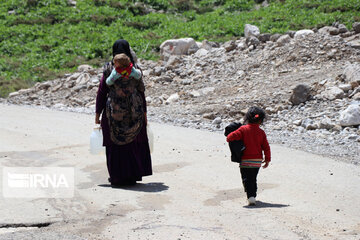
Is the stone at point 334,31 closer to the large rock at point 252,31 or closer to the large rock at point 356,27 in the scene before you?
the large rock at point 356,27

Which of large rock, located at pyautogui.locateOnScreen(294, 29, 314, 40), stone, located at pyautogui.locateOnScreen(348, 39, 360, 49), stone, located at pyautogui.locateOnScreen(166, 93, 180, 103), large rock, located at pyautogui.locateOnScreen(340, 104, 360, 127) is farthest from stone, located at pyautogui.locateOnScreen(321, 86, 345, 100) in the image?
large rock, located at pyautogui.locateOnScreen(294, 29, 314, 40)

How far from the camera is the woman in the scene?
602 centimetres

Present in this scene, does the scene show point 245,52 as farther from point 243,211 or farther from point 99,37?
point 243,211

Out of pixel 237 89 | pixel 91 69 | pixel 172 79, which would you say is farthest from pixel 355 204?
pixel 91 69

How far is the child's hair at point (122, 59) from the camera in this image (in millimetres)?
5883

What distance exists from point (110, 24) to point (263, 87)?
12.6m

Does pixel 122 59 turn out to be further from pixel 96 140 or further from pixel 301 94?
pixel 301 94

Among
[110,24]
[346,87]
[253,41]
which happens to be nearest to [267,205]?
[346,87]

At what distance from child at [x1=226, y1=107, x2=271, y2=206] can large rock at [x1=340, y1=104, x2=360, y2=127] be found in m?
5.73

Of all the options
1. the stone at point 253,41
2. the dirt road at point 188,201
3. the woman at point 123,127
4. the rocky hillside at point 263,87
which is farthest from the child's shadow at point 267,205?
the stone at point 253,41

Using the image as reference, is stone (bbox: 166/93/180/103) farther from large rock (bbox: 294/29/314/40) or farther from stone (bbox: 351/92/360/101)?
stone (bbox: 351/92/360/101)

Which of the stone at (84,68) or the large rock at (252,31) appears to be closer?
the large rock at (252,31)
